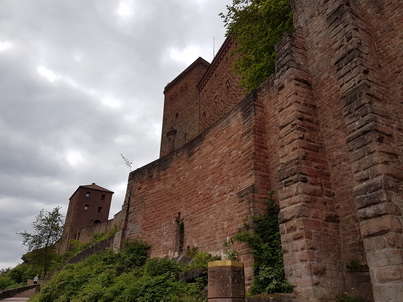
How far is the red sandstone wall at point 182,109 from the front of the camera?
30258mm

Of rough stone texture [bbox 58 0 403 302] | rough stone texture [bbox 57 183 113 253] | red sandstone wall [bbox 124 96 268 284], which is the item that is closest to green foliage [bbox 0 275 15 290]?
rough stone texture [bbox 57 183 113 253]

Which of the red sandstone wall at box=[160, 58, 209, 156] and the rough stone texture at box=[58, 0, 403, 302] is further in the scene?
the red sandstone wall at box=[160, 58, 209, 156]

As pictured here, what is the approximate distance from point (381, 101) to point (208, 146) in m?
6.52

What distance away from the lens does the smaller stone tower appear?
5184 centimetres

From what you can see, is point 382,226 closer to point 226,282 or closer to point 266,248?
point 226,282

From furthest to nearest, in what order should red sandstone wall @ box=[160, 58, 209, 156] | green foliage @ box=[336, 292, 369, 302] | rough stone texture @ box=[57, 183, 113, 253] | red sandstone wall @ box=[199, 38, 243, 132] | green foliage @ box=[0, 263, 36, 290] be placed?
rough stone texture @ box=[57, 183, 113, 253] < green foliage @ box=[0, 263, 36, 290] < red sandstone wall @ box=[160, 58, 209, 156] < red sandstone wall @ box=[199, 38, 243, 132] < green foliage @ box=[336, 292, 369, 302]

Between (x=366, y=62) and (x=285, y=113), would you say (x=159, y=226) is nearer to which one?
(x=285, y=113)

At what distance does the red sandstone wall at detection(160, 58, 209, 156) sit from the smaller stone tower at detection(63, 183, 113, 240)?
25698 millimetres

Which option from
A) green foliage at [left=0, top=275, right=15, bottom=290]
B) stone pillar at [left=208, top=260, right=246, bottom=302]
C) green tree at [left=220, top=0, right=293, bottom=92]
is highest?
green tree at [left=220, top=0, right=293, bottom=92]

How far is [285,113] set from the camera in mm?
8195

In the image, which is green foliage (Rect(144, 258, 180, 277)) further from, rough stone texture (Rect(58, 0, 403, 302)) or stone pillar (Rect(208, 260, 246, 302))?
stone pillar (Rect(208, 260, 246, 302))

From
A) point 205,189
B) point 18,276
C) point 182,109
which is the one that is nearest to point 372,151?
point 205,189

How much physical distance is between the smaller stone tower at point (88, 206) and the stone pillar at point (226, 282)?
48555 mm

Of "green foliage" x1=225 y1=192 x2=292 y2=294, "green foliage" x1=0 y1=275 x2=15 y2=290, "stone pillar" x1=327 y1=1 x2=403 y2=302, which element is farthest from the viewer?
"green foliage" x1=0 y1=275 x2=15 y2=290
